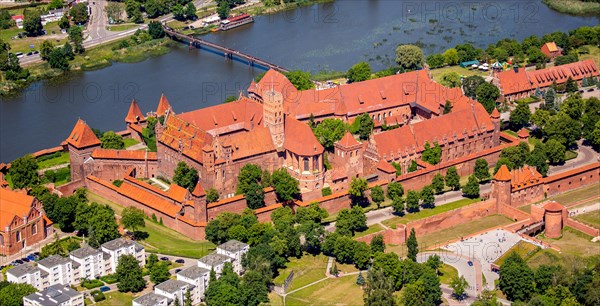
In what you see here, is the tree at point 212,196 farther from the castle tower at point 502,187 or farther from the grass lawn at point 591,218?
the grass lawn at point 591,218

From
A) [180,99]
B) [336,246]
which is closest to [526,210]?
[336,246]

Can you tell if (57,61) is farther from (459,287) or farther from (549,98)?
(459,287)

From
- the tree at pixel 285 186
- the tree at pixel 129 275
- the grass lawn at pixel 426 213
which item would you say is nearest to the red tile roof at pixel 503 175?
the grass lawn at pixel 426 213

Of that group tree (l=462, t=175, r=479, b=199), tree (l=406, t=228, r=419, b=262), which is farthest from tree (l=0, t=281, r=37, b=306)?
tree (l=462, t=175, r=479, b=199)

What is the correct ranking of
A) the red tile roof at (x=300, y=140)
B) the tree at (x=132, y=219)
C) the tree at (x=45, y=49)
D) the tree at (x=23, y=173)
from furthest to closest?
1. the tree at (x=45, y=49)
2. the tree at (x=23, y=173)
3. the red tile roof at (x=300, y=140)
4. the tree at (x=132, y=219)

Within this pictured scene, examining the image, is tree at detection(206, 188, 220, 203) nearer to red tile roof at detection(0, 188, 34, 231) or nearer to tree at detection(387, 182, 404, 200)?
red tile roof at detection(0, 188, 34, 231)

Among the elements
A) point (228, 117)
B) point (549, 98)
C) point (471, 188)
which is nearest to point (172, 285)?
point (228, 117)

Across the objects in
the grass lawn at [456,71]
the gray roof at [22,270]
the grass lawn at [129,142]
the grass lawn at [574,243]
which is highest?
the gray roof at [22,270]

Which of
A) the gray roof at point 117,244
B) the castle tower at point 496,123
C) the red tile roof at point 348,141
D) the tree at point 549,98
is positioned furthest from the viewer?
the tree at point 549,98
